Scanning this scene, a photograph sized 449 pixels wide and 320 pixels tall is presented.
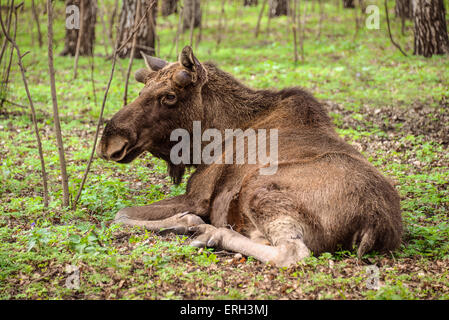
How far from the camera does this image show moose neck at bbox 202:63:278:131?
20.3 feet

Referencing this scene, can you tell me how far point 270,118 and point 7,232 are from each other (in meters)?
3.23

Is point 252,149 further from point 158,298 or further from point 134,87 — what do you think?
point 134,87

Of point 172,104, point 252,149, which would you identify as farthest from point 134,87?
point 252,149

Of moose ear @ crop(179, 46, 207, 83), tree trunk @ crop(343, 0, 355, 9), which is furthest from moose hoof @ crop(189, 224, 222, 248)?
tree trunk @ crop(343, 0, 355, 9)

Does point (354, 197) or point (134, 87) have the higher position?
point (134, 87)

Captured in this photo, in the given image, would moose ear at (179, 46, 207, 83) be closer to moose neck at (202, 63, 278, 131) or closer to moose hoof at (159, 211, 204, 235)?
moose neck at (202, 63, 278, 131)

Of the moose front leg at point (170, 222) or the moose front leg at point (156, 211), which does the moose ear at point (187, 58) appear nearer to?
the moose front leg at point (156, 211)

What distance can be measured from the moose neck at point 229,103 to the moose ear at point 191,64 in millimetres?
130

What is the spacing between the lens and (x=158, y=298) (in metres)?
3.73

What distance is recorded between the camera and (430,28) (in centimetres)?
1309

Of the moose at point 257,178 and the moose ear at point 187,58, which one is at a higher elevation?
the moose ear at point 187,58

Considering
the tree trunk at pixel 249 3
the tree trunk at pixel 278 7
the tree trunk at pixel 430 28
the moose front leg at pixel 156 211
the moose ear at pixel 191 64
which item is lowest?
the moose front leg at pixel 156 211

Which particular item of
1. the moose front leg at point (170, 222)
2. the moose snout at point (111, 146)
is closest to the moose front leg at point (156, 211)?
the moose front leg at point (170, 222)

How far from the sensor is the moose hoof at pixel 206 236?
4883mm
